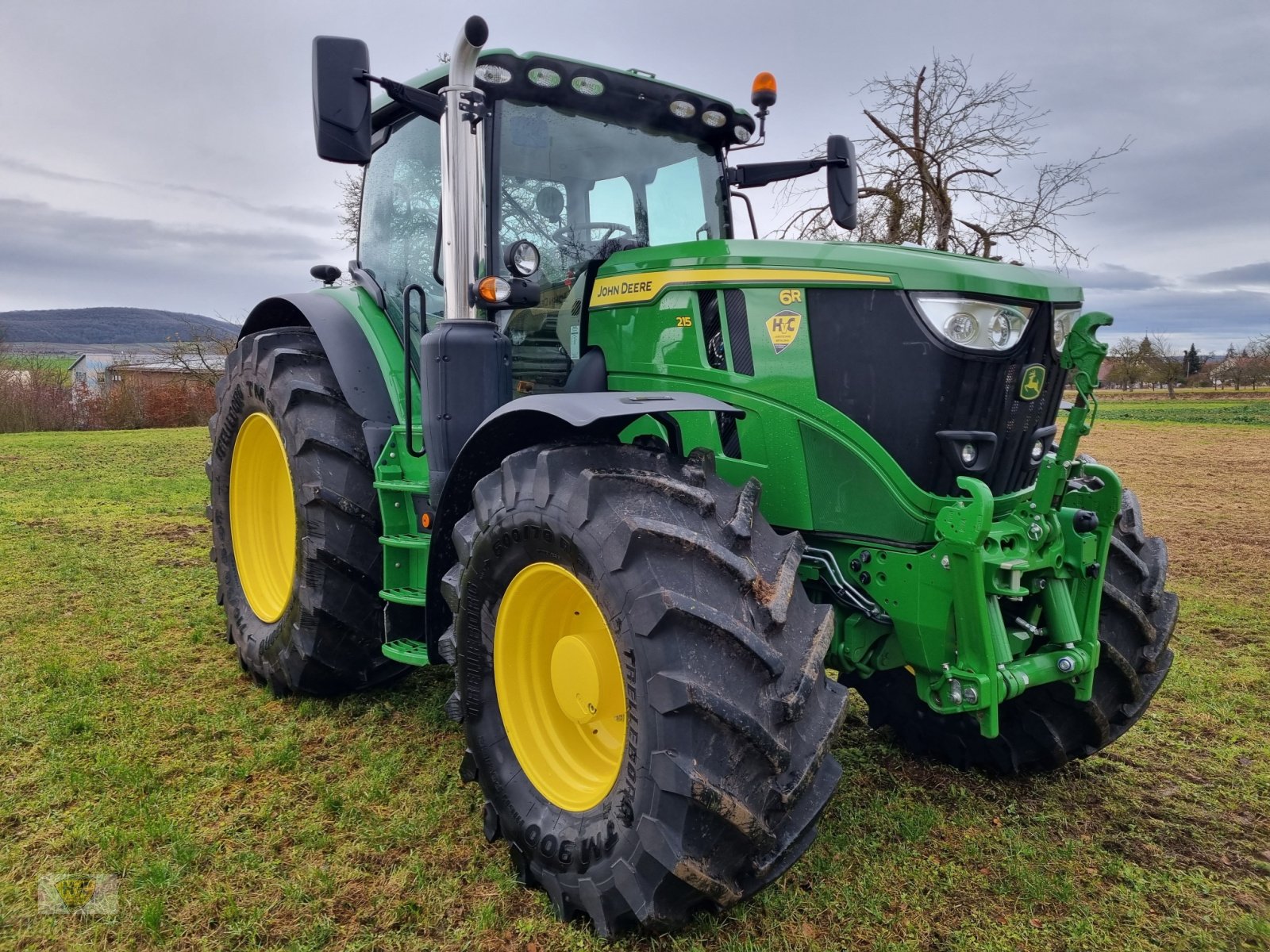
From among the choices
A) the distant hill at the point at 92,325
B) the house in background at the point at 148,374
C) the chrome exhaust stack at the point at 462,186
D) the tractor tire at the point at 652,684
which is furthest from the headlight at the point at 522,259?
the distant hill at the point at 92,325

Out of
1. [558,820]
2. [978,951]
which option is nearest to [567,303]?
[558,820]

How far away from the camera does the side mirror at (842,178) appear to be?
12.8 ft

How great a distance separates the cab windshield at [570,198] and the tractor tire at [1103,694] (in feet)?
6.18

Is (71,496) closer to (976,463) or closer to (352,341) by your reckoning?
(352,341)

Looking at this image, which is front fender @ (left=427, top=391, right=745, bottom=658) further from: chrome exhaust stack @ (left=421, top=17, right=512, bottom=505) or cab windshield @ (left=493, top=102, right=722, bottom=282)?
cab windshield @ (left=493, top=102, right=722, bottom=282)

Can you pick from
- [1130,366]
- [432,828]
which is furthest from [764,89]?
[1130,366]

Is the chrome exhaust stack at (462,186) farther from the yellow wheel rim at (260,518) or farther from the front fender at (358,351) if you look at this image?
Result: the yellow wheel rim at (260,518)

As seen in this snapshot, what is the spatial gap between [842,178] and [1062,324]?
4.74 ft

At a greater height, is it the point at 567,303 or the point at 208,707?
the point at 567,303

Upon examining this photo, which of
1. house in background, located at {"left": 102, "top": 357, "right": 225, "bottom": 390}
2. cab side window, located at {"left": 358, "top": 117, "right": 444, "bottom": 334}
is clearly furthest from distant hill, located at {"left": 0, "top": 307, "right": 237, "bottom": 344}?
cab side window, located at {"left": 358, "top": 117, "right": 444, "bottom": 334}

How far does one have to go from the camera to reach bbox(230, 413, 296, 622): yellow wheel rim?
4.54 metres

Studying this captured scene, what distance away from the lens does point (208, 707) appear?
399cm

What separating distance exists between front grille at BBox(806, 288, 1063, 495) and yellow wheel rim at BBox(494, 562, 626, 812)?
1.04 meters

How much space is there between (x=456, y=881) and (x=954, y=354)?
2.18 meters
